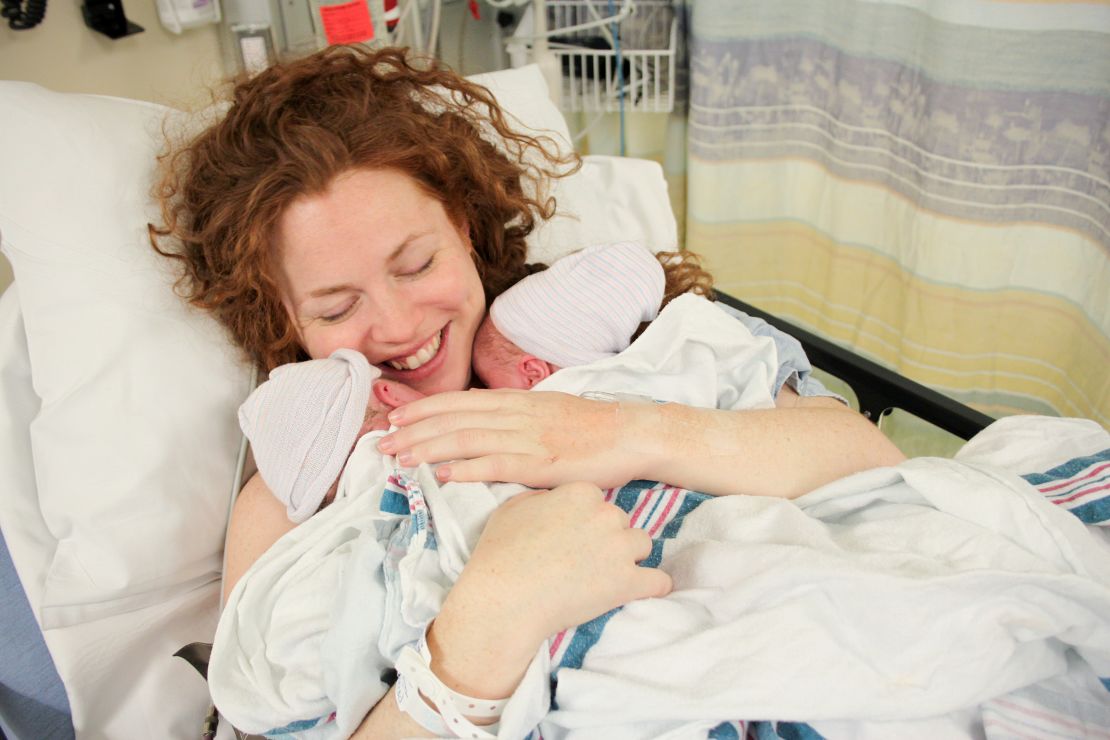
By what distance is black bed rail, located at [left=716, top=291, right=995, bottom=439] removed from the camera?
117 cm

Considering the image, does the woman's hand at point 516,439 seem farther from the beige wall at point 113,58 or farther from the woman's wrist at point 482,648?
the beige wall at point 113,58

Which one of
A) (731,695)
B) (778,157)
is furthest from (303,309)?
(778,157)

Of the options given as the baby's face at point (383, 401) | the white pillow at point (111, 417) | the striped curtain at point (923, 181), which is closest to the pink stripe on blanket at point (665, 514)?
the baby's face at point (383, 401)

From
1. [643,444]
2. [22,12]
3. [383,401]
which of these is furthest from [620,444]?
[22,12]

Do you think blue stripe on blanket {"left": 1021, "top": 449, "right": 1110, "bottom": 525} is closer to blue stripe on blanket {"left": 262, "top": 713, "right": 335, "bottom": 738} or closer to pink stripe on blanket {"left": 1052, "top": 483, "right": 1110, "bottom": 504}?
pink stripe on blanket {"left": 1052, "top": 483, "right": 1110, "bottom": 504}

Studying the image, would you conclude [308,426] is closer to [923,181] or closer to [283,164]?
[283,164]

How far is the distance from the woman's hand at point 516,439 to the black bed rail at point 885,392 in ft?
1.53

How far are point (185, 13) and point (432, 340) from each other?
100cm

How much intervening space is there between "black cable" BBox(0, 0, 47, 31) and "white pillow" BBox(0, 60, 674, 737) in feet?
1.01

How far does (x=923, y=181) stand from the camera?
1.71m

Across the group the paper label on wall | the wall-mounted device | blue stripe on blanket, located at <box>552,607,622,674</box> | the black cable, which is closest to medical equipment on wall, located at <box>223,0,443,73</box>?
the paper label on wall

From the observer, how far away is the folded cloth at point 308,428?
96 centimetres

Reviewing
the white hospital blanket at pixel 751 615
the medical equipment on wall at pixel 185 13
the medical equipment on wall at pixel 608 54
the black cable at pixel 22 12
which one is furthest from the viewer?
the medical equipment on wall at pixel 608 54

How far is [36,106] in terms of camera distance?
112 centimetres
